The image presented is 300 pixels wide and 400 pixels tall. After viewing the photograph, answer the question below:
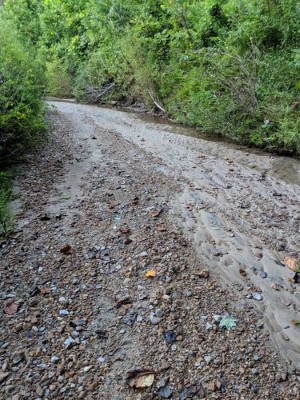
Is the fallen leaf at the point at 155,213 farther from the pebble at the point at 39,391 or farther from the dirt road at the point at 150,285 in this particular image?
the pebble at the point at 39,391

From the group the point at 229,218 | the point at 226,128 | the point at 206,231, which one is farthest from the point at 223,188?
the point at 226,128

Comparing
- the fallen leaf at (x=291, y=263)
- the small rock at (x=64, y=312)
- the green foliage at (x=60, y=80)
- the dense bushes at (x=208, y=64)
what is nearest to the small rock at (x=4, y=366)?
the small rock at (x=64, y=312)

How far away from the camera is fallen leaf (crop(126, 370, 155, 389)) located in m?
2.19

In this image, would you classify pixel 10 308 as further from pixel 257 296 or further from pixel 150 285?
pixel 257 296

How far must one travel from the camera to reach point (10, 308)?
2760 mm

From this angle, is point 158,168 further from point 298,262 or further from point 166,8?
point 166,8

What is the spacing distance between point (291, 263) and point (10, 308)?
2.74 meters

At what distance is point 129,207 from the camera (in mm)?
4316

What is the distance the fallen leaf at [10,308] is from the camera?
8.93ft

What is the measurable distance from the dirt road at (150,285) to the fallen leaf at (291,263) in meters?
0.07

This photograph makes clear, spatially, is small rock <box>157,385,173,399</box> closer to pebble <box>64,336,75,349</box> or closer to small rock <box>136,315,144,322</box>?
small rock <box>136,315,144,322</box>

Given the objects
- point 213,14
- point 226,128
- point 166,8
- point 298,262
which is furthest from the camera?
point 166,8

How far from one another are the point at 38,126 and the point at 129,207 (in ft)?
8.36

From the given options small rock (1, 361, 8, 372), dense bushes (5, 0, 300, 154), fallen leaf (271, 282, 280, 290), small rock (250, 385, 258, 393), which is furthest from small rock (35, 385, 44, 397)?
dense bushes (5, 0, 300, 154)
